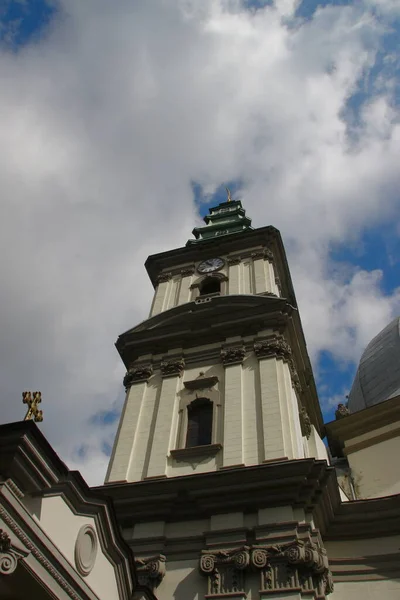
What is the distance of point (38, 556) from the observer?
7977 millimetres

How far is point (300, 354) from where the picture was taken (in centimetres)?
2366

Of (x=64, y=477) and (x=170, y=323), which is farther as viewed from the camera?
(x=170, y=323)

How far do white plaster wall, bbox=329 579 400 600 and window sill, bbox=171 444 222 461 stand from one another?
15.4ft

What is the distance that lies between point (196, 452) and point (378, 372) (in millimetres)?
15530

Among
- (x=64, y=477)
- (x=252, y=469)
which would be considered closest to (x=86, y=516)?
(x=64, y=477)

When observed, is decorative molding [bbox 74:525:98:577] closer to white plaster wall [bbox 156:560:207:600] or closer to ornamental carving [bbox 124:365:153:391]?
white plaster wall [bbox 156:560:207:600]

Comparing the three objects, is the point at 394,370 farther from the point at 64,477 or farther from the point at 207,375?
the point at 64,477

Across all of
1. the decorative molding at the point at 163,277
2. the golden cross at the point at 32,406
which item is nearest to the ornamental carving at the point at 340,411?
the decorative molding at the point at 163,277

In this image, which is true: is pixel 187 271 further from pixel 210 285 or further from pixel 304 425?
pixel 304 425

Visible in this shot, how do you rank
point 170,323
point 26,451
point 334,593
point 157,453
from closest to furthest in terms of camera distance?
point 26,451, point 334,593, point 157,453, point 170,323

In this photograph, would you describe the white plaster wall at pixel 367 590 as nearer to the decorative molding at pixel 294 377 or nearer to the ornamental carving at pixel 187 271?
the decorative molding at pixel 294 377

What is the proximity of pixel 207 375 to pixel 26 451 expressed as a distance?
39.7 feet

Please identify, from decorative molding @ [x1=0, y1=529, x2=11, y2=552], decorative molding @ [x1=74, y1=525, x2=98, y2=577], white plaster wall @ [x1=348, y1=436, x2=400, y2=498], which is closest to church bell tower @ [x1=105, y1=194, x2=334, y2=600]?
white plaster wall @ [x1=348, y1=436, x2=400, y2=498]

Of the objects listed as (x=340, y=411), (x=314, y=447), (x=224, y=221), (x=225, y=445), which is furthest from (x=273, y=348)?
(x=224, y=221)
